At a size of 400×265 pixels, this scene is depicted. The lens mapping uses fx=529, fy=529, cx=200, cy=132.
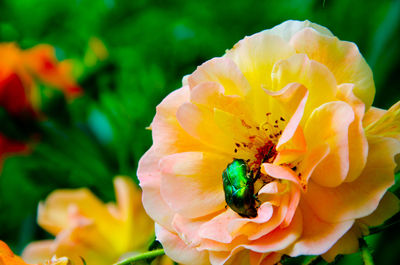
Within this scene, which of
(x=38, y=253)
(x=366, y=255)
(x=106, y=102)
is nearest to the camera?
(x=366, y=255)

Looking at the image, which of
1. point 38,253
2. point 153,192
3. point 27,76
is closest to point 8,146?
point 27,76

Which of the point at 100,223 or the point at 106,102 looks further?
the point at 106,102

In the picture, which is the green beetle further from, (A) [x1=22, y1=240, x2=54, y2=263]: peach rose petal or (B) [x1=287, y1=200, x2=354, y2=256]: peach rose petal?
(A) [x1=22, y1=240, x2=54, y2=263]: peach rose petal

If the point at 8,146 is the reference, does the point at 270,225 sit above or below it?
above

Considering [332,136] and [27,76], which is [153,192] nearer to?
[332,136]

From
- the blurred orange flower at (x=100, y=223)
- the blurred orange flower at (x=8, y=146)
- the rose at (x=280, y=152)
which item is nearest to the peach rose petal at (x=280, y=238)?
the rose at (x=280, y=152)

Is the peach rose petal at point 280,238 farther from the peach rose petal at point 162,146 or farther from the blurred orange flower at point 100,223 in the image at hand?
the blurred orange flower at point 100,223

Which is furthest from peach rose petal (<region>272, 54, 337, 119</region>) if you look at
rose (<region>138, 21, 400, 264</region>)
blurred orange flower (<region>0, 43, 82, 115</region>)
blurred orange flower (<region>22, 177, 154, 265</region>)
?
blurred orange flower (<region>0, 43, 82, 115</region>)
